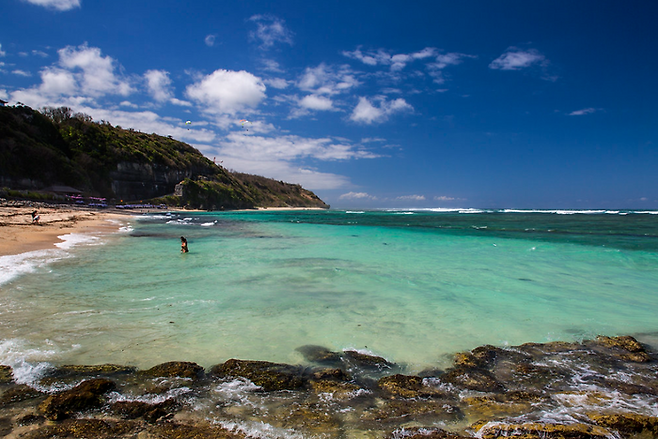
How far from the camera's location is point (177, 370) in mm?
3807

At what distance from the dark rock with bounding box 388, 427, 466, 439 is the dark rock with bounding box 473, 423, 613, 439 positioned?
0.31 meters

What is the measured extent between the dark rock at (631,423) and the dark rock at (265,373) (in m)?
3.16

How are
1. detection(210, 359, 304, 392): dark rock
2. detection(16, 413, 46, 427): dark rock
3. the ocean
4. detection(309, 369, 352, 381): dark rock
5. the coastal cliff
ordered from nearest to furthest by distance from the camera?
detection(16, 413, 46, 427): dark rock < detection(210, 359, 304, 392): dark rock < detection(309, 369, 352, 381): dark rock < the ocean < the coastal cliff

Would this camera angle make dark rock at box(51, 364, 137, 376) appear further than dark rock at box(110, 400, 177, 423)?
Yes

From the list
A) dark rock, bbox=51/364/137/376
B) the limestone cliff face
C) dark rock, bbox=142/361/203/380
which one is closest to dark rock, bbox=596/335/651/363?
dark rock, bbox=142/361/203/380

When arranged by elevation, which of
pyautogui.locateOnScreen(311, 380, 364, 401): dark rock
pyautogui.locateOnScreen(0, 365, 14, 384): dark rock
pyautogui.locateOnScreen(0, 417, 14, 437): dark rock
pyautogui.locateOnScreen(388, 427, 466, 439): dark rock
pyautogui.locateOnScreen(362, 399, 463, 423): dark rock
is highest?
pyautogui.locateOnScreen(0, 417, 14, 437): dark rock

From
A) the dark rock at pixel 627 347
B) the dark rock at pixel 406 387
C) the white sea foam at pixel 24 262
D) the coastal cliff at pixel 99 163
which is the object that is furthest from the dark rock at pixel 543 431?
the coastal cliff at pixel 99 163

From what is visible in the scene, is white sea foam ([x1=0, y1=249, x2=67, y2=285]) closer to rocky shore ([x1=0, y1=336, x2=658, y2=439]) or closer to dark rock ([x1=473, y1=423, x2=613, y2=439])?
rocky shore ([x1=0, y1=336, x2=658, y2=439])

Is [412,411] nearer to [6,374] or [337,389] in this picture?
[337,389]

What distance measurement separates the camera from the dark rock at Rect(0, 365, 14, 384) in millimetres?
3370

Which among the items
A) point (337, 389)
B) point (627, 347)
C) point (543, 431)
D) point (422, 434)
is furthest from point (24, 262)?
point (627, 347)

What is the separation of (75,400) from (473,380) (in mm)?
4563

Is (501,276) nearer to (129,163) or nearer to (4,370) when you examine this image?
(4,370)

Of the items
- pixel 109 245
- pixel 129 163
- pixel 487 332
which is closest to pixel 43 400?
pixel 487 332
